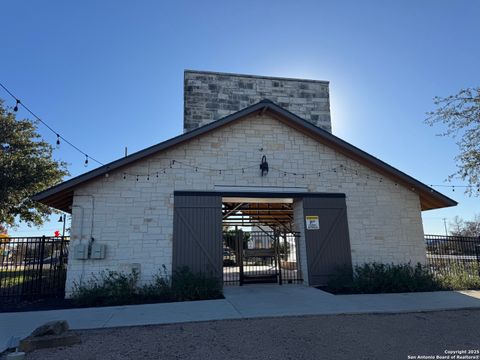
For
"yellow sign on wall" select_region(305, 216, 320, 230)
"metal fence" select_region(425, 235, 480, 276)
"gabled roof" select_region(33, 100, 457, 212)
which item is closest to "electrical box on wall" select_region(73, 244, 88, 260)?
"gabled roof" select_region(33, 100, 457, 212)

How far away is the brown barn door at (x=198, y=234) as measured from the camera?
963 cm

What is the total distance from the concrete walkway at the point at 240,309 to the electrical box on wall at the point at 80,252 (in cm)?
187

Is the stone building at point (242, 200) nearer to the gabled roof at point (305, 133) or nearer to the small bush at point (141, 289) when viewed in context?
the gabled roof at point (305, 133)

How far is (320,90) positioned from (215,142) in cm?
1147

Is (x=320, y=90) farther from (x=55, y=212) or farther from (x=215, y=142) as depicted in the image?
(x=55, y=212)

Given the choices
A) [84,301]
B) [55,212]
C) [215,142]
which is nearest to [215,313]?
[84,301]

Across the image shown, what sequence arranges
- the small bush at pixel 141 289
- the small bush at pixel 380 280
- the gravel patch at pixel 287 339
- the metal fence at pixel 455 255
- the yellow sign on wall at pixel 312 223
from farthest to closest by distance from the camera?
the metal fence at pixel 455 255 → the yellow sign on wall at pixel 312 223 → the small bush at pixel 380 280 → the small bush at pixel 141 289 → the gravel patch at pixel 287 339

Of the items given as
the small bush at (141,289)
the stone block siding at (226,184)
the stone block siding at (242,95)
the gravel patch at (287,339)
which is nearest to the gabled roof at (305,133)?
the stone block siding at (226,184)

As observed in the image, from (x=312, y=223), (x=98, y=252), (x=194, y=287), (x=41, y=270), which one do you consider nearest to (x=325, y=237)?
(x=312, y=223)

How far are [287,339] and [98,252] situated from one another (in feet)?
20.1

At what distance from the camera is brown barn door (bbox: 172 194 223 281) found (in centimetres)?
963

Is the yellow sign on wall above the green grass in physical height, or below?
above

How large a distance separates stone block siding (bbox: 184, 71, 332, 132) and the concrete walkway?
1149 cm

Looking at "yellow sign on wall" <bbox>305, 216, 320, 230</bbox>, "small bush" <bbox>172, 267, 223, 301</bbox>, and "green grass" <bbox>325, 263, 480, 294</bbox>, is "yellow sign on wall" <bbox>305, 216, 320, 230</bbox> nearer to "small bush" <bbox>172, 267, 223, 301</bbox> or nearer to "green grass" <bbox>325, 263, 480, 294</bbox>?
"green grass" <bbox>325, 263, 480, 294</bbox>
